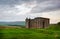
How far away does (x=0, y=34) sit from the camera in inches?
122

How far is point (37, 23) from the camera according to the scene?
3.28 m

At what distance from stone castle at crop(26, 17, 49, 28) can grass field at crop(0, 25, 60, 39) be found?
0.08 metres

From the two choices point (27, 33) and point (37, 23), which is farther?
point (37, 23)

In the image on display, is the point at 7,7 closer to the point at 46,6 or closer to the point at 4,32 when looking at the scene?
the point at 4,32

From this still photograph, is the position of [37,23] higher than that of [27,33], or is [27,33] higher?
[37,23]

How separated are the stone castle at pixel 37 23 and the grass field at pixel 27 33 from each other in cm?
8

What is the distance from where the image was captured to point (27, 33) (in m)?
3.16

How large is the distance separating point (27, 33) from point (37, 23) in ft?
0.92

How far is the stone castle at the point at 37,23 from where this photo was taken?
323 centimetres

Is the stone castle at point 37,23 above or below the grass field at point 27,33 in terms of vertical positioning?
above

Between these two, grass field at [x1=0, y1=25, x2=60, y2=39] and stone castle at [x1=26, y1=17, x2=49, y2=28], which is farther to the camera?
stone castle at [x1=26, y1=17, x2=49, y2=28]

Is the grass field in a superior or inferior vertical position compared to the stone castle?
inferior

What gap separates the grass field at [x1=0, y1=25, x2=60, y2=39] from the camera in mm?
3100

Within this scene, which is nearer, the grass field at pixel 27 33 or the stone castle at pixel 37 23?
the grass field at pixel 27 33
